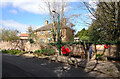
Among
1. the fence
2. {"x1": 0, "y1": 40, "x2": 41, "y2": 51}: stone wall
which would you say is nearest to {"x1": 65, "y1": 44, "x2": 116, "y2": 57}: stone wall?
the fence

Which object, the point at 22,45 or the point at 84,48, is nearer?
the point at 84,48

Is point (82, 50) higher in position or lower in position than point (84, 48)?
lower

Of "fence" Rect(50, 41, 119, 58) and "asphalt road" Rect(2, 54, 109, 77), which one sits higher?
"fence" Rect(50, 41, 119, 58)

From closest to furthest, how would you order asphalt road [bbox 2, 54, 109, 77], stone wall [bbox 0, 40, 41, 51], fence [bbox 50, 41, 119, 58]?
→ asphalt road [bbox 2, 54, 109, 77]
fence [bbox 50, 41, 119, 58]
stone wall [bbox 0, 40, 41, 51]

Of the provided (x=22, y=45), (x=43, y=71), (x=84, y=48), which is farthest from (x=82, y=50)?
(x=22, y=45)

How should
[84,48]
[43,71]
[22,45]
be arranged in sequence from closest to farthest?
[43,71]
[84,48]
[22,45]

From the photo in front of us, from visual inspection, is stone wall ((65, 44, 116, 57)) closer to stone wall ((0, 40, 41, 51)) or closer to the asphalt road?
the asphalt road

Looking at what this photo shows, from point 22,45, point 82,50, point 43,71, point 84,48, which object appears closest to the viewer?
point 43,71

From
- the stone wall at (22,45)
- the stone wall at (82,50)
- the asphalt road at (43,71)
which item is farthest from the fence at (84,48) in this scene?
the stone wall at (22,45)

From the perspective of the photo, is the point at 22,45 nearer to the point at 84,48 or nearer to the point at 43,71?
the point at 84,48

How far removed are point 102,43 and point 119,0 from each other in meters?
4.60

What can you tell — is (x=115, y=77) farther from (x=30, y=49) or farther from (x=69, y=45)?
(x=30, y=49)

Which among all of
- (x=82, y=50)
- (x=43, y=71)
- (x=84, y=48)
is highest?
(x=84, y=48)

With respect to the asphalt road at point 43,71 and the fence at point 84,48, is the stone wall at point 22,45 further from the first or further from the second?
the asphalt road at point 43,71
